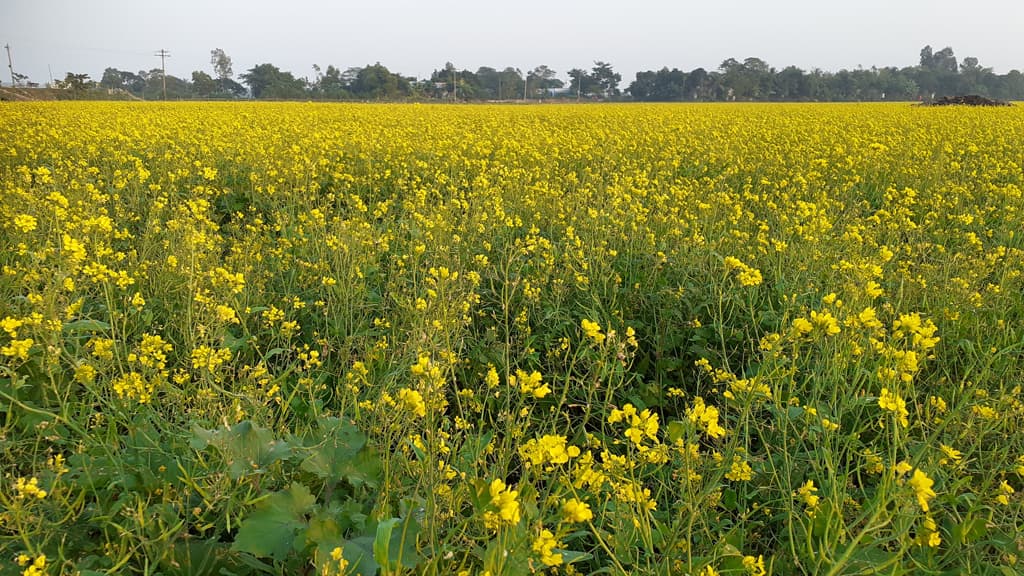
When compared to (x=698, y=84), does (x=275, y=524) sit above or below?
below

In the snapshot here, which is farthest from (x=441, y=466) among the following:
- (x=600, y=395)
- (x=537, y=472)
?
(x=600, y=395)

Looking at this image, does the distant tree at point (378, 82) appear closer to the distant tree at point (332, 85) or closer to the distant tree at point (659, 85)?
the distant tree at point (332, 85)

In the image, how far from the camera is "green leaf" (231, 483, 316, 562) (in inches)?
48.9

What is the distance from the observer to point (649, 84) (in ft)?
254

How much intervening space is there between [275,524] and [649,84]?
82.9m

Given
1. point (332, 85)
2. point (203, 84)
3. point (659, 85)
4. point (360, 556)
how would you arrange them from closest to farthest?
point (360, 556) < point (332, 85) < point (203, 84) < point (659, 85)

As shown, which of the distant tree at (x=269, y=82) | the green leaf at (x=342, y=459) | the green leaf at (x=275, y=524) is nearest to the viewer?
the green leaf at (x=275, y=524)

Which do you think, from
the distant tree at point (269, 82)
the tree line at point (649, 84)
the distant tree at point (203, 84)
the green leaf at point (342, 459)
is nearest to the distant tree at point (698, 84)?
the tree line at point (649, 84)

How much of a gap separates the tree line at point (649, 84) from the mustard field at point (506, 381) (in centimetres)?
4422

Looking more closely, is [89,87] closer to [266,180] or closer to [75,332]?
[266,180]

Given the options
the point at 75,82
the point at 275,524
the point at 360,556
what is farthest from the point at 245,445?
the point at 75,82

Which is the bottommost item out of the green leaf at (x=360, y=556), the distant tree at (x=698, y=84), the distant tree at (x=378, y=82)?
the green leaf at (x=360, y=556)

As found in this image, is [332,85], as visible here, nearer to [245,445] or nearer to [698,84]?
[698,84]

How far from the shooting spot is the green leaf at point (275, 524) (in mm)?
1242
